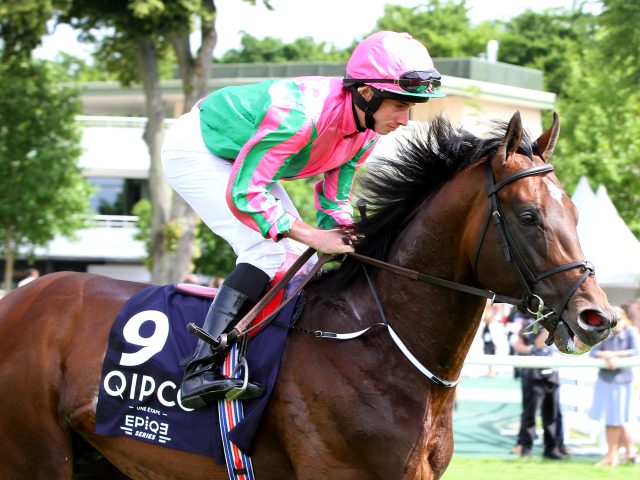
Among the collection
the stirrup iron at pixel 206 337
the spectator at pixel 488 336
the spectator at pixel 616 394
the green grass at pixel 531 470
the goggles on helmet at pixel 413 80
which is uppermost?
the goggles on helmet at pixel 413 80

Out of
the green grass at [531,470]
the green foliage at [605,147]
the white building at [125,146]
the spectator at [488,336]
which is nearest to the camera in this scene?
the green grass at [531,470]

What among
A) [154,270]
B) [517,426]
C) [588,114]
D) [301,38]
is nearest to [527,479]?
[517,426]

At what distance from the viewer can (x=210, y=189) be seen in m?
3.83

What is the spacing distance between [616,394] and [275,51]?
5128 cm

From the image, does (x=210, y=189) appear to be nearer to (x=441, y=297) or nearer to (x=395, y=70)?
(x=395, y=70)

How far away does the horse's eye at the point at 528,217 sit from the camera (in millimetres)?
3225

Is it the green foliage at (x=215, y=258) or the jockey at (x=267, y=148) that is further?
the green foliage at (x=215, y=258)

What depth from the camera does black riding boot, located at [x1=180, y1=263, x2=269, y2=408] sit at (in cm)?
350

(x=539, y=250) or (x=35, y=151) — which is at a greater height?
(x=539, y=250)

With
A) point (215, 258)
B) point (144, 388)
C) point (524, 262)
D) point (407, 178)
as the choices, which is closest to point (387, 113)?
point (407, 178)

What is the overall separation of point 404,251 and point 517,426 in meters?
6.69

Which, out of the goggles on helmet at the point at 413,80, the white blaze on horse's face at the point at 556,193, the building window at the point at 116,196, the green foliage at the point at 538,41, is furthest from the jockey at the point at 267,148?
the green foliage at the point at 538,41

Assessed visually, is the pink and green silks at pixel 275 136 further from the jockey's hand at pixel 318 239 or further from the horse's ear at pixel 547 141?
the horse's ear at pixel 547 141

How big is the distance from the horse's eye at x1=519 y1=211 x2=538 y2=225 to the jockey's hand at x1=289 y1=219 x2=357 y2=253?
733 mm
